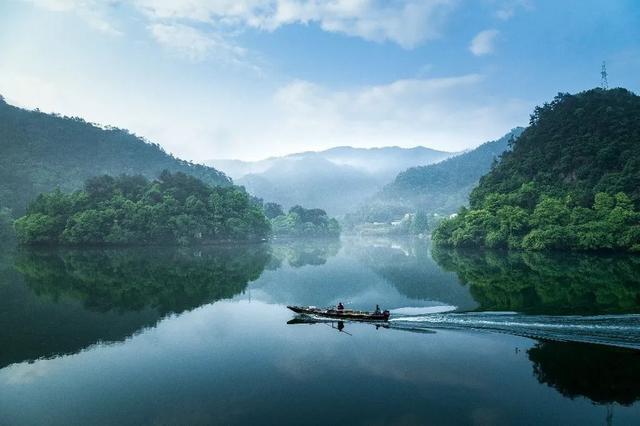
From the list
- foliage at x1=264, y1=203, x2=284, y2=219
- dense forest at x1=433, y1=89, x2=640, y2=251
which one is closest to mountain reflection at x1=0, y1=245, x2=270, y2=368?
dense forest at x1=433, y1=89, x2=640, y2=251

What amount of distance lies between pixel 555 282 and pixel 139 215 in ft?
227

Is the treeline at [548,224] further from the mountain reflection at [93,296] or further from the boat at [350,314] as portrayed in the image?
the boat at [350,314]

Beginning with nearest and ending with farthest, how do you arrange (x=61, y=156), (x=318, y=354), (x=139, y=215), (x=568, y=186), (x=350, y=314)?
(x=318, y=354) < (x=350, y=314) < (x=568, y=186) < (x=139, y=215) < (x=61, y=156)

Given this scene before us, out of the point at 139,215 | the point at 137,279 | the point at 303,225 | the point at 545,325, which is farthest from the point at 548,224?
the point at 303,225

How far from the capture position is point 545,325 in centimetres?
2112

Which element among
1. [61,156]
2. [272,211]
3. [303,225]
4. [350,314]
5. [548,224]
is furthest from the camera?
[272,211]

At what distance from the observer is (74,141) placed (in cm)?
14150

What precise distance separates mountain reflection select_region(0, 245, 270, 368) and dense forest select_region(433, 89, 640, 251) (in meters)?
37.6

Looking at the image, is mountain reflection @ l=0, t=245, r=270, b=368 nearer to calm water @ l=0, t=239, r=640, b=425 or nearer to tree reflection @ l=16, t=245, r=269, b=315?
tree reflection @ l=16, t=245, r=269, b=315

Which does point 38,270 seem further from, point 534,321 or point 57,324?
point 534,321

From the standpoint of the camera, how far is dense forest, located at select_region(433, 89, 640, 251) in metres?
54.9

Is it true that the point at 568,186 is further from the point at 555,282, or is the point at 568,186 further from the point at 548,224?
the point at 555,282

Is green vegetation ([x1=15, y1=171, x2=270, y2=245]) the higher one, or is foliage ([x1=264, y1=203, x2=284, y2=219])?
foliage ([x1=264, y1=203, x2=284, y2=219])

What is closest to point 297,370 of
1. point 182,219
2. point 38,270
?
point 38,270
